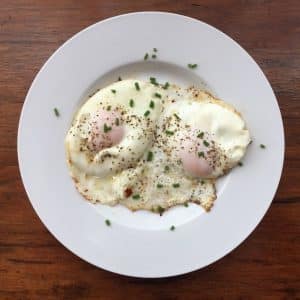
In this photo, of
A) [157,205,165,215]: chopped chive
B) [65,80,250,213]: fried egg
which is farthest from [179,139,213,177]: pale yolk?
[157,205,165,215]: chopped chive

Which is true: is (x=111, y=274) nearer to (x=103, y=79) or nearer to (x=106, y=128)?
(x=106, y=128)

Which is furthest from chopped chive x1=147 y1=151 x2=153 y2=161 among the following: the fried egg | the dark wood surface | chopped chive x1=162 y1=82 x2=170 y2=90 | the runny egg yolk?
the dark wood surface

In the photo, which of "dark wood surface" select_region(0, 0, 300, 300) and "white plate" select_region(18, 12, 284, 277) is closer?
"white plate" select_region(18, 12, 284, 277)

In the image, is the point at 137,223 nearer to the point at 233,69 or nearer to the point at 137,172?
the point at 137,172

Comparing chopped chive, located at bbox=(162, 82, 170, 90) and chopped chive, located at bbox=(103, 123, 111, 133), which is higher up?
chopped chive, located at bbox=(162, 82, 170, 90)

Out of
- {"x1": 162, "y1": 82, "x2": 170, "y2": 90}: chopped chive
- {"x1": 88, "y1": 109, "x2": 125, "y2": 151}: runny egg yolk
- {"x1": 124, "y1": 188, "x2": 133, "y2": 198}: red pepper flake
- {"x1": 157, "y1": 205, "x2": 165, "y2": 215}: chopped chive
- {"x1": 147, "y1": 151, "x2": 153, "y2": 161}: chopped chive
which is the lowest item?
{"x1": 157, "y1": 205, "x2": 165, "y2": 215}: chopped chive

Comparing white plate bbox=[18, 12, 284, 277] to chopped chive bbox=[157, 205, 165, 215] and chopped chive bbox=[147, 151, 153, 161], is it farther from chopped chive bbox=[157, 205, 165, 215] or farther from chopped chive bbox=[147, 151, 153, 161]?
chopped chive bbox=[147, 151, 153, 161]

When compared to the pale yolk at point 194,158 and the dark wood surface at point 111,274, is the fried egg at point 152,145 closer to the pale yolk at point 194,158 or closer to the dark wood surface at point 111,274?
the pale yolk at point 194,158

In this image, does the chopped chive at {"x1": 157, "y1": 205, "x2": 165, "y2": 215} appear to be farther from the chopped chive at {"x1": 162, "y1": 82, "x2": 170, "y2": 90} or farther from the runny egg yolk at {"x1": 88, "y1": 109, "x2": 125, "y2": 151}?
the chopped chive at {"x1": 162, "y1": 82, "x2": 170, "y2": 90}
